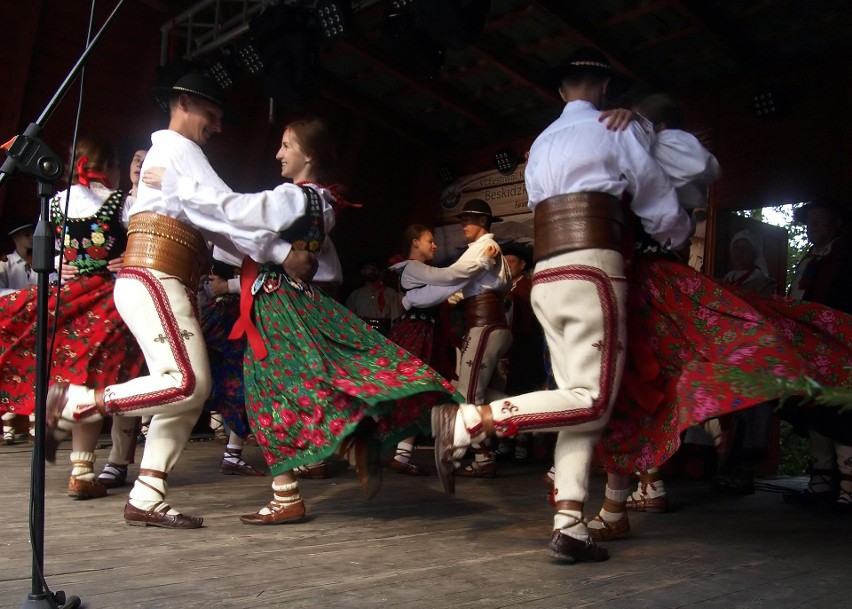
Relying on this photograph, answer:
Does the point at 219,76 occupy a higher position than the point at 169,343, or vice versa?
the point at 219,76

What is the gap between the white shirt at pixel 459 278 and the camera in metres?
4.36

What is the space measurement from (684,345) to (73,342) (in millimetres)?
2236

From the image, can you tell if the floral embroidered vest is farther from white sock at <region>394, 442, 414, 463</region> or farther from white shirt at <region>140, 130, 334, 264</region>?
white sock at <region>394, 442, 414, 463</region>

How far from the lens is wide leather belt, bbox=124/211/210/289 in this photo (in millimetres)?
2531

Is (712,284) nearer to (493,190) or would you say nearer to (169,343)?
(169,343)

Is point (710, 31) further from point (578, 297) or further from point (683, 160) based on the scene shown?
point (578, 297)

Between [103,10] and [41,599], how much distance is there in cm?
567

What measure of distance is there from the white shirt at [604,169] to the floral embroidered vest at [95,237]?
1749 millimetres

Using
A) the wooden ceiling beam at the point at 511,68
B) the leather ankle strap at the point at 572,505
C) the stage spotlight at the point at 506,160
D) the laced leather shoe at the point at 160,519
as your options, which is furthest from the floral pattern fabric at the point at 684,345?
the stage spotlight at the point at 506,160

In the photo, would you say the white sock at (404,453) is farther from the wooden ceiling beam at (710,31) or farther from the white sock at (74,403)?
the wooden ceiling beam at (710,31)

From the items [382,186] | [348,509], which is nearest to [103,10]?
[382,186]

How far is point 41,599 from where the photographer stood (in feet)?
4.65

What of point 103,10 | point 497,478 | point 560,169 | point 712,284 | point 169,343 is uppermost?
point 103,10

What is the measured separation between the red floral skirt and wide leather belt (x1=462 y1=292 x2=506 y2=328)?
1.98 metres
